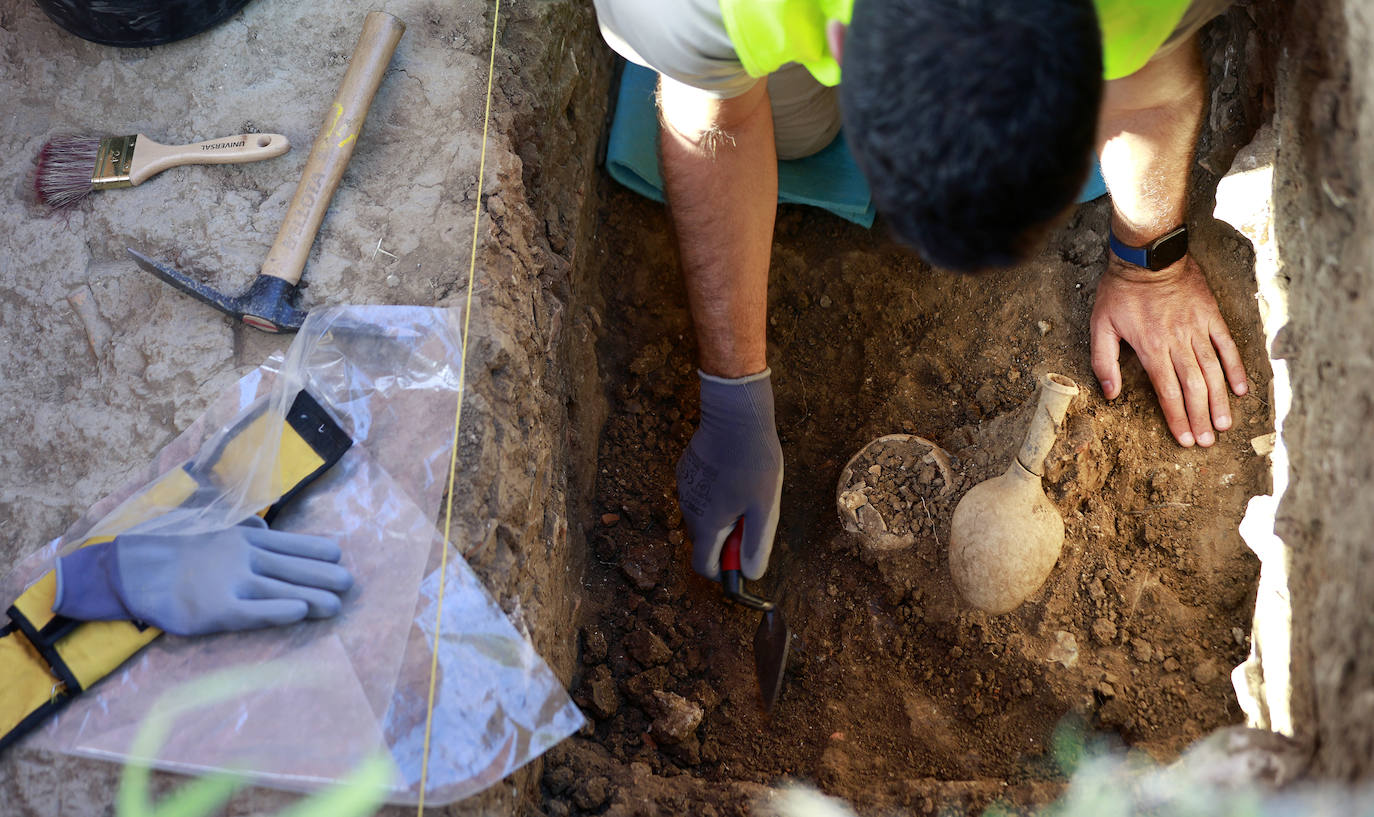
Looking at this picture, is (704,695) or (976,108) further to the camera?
(704,695)

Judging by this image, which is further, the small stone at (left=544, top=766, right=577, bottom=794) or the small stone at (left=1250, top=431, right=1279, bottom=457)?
the small stone at (left=1250, top=431, right=1279, bottom=457)

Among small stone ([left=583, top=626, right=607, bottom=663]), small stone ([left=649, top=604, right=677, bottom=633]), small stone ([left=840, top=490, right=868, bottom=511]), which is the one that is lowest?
small stone ([left=649, top=604, right=677, bottom=633])

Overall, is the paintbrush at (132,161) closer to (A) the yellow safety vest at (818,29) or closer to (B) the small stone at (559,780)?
(A) the yellow safety vest at (818,29)

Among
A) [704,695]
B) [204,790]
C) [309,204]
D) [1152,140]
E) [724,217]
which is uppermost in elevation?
[1152,140]

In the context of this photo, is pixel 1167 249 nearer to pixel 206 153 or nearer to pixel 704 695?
pixel 704 695

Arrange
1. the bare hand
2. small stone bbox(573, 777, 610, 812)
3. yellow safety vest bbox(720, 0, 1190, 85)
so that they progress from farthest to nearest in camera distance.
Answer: the bare hand, small stone bbox(573, 777, 610, 812), yellow safety vest bbox(720, 0, 1190, 85)

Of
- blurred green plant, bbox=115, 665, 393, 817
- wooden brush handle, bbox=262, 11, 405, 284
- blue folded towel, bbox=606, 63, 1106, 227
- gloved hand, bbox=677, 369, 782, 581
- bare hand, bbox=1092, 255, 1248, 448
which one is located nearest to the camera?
blurred green plant, bbox=115, 665, 393, 817

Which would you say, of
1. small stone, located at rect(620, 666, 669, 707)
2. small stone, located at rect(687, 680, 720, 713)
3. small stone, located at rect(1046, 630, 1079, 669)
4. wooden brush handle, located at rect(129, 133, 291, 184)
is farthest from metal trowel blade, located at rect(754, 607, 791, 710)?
wooden brush handle, located at rect(129, 133, 291, 184)

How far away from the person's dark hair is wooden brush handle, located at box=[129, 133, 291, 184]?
4.26 feet

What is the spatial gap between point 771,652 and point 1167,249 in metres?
1.27

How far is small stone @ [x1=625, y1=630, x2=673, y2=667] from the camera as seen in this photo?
1960mm

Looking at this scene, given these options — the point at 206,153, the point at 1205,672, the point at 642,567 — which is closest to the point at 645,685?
the point at 642,567

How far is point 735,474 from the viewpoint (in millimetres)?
2037

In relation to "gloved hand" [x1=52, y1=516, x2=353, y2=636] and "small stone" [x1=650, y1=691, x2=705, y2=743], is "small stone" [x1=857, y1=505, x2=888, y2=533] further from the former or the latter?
"gloved hand" [x1=52, y1=516, x2=353, y2=636]
